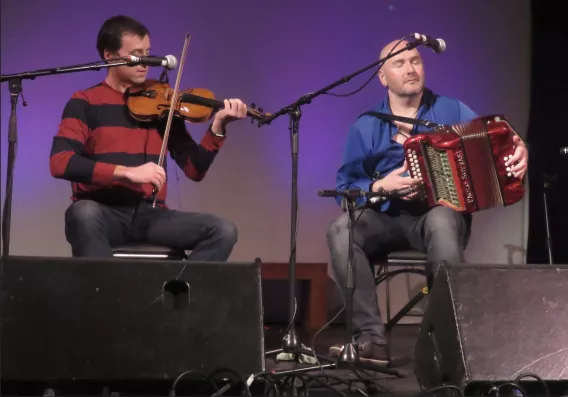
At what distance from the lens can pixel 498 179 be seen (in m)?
2.46

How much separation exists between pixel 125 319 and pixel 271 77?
96.5 inches

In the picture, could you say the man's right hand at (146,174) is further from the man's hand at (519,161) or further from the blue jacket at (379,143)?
the man's hand at (519,161)

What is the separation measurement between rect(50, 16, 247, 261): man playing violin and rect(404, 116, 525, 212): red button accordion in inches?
26.3

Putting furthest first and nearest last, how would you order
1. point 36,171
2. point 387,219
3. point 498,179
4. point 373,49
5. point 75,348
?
point 373,49
point 36,171
point 387,219
point 498,179
point 75,348

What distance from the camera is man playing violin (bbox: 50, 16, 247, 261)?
243cm

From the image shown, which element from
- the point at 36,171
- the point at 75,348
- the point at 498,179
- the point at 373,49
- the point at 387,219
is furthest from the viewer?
the point at 373,49

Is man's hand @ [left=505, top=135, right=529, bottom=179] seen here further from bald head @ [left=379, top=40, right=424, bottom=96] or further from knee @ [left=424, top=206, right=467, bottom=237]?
bald head @ [left=379, top=40, right=424, bottom=96]

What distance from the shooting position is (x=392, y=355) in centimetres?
279

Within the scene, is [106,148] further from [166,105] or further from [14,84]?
[14,84]

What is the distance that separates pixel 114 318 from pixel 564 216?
2.95 metres

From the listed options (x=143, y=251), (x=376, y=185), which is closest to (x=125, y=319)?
(x=143, y=251)

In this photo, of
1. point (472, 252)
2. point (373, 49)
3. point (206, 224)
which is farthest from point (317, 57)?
point (206, 224)

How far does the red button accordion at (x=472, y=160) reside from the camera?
8.02 feet

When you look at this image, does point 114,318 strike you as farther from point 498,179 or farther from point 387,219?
point 498,179
